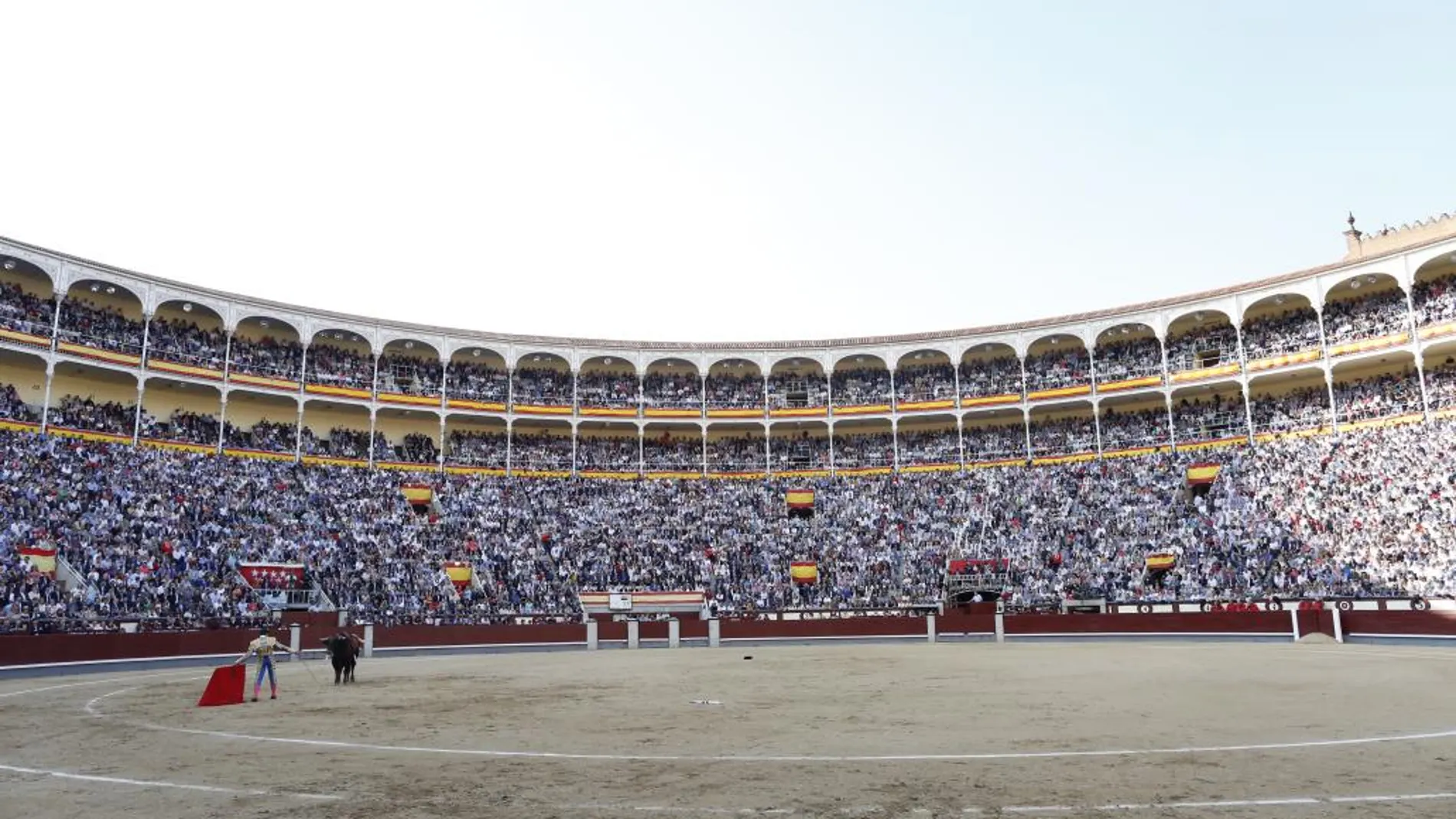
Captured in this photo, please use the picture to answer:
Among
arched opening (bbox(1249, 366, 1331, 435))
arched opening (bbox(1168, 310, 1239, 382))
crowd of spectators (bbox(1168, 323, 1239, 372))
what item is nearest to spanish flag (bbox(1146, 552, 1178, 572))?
arched opening (bbox(1249, 366, 1331, 435))

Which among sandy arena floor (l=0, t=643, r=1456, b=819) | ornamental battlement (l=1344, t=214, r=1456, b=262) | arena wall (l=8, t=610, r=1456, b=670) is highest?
ornamental battlement (l=1344, t=214, r=1456, b=262)

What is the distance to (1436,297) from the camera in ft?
137

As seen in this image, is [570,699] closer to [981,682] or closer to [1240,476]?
[981,682]

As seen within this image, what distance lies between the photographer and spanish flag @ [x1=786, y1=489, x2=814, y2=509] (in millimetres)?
49906

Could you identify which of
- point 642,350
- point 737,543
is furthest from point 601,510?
point 642,350

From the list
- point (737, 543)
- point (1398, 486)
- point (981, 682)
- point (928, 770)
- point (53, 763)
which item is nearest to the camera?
point (928, 770)

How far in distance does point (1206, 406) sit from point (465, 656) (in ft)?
125

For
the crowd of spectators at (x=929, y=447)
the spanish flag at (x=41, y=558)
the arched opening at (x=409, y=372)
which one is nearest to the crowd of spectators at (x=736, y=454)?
the crowd of spectators at (x=929, y=447)

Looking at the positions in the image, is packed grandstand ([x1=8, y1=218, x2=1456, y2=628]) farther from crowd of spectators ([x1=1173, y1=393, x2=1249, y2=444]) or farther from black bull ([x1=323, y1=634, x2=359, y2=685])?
black bull ([x1=323, y1=634, x2=359, y2=685])

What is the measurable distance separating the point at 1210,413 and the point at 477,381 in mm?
39459

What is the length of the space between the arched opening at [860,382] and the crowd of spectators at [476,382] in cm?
→ 1933

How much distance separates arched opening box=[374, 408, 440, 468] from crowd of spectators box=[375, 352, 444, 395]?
4.03 feet

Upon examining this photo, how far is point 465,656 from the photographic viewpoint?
32.8 m

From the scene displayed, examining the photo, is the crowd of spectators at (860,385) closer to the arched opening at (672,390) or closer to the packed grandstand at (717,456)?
the packed grandstand at (717,456)
